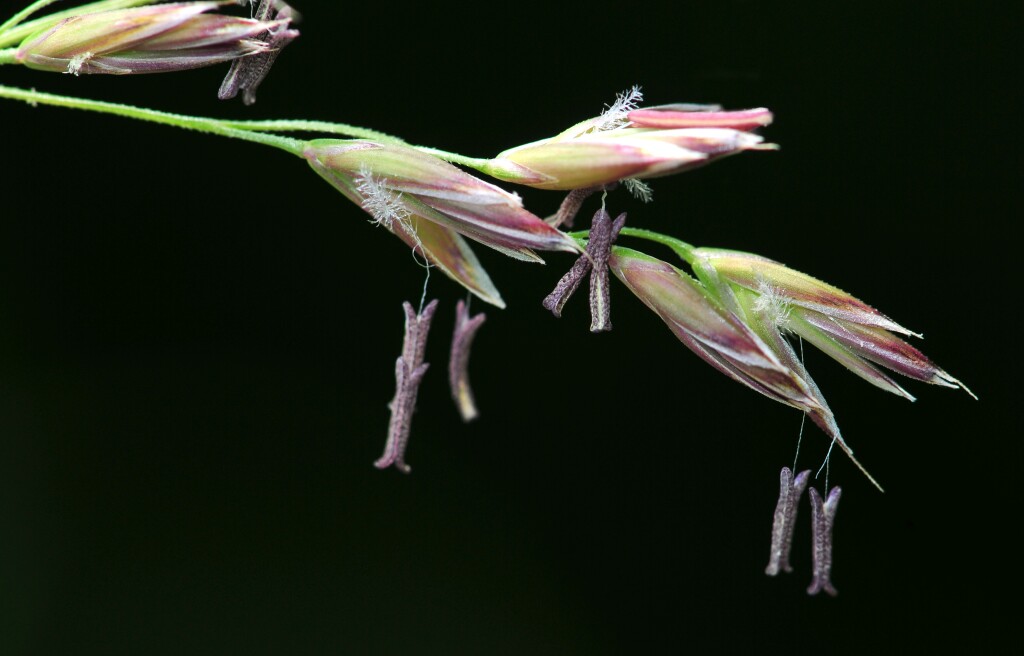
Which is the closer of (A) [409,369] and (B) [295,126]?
(B) [295,126]

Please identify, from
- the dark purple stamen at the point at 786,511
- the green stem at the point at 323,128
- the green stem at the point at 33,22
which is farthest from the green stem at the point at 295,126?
the dark purple stamen at the point at 786,511

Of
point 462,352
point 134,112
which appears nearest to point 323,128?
point 134,112

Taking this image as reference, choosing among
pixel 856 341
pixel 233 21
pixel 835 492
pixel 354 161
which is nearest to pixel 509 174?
pixel 354 161

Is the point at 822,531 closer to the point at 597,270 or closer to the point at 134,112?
the point at 597,270

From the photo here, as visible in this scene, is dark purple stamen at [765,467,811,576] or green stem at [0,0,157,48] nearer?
green stem at [0,0,157,48]

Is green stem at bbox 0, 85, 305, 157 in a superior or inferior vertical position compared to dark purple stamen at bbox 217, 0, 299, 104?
inferior

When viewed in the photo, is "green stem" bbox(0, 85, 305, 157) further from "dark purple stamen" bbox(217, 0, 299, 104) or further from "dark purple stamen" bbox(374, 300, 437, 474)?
"dark purple stamen" bbox(374, 300, 437, 474)

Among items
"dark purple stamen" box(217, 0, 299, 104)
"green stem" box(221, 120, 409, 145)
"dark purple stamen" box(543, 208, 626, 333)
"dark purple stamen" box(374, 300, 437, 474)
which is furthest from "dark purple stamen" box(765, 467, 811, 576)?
"dark purple stamen" box(217, 0, 299, 104)

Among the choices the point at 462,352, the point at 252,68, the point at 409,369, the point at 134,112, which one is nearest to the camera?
the point at 134,112

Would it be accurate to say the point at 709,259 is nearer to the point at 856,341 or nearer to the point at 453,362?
the point at 856,341

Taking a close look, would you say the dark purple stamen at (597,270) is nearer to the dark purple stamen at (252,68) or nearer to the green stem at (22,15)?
the dark purple stamen at (252,68)

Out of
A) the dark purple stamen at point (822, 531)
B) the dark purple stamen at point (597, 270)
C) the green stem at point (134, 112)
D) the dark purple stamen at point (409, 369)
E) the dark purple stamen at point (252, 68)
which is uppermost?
the dark purple stamen at point (252, 68)
